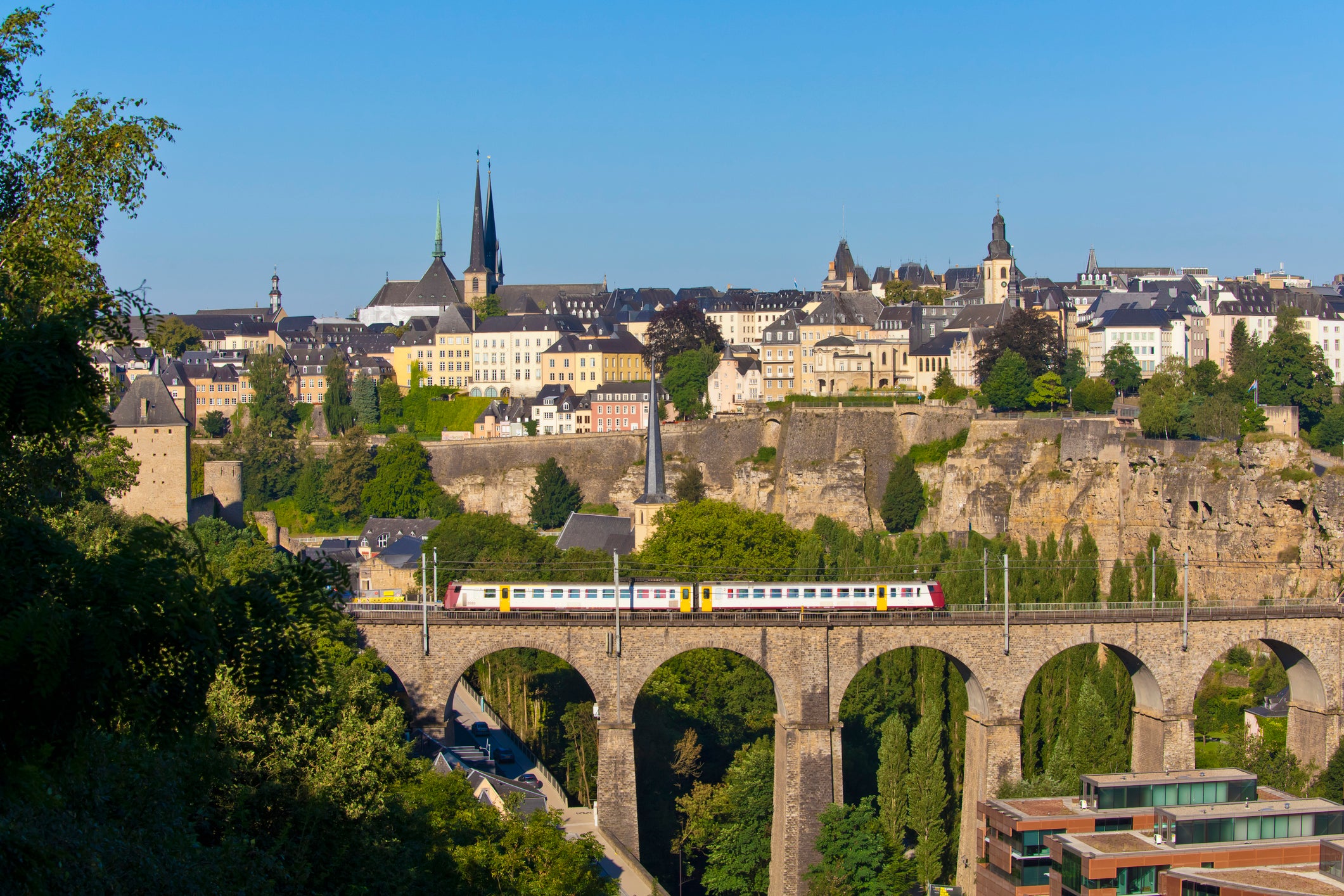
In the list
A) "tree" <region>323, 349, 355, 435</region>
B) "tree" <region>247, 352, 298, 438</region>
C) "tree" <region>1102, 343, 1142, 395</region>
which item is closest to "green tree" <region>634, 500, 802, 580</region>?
"tree" <region>1102, 343, 1142, 395</region>

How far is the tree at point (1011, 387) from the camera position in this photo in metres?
80.8

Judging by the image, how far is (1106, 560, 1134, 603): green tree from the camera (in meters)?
53.4

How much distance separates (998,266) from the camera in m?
111

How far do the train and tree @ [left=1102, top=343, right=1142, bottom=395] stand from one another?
4594 cm

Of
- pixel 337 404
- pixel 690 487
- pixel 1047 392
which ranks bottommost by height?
pixel 690 487

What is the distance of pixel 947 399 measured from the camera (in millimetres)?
84875

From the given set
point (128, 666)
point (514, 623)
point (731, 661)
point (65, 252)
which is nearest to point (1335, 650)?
point (731, 661)

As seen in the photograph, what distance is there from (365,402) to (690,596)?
216ft

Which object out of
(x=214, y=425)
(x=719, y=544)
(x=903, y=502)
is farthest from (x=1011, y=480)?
(x=214, y=425)

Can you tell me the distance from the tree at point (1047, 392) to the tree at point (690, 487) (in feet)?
57.9

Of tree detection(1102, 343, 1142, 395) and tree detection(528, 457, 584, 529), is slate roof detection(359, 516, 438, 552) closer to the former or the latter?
tree detection(528, 457, 584, 529)

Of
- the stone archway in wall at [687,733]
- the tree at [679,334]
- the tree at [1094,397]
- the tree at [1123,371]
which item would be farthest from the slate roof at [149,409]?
the tree at [1123,371]

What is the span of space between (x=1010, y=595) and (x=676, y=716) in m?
11.5

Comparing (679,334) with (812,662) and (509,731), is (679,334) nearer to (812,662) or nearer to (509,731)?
(509,731)
